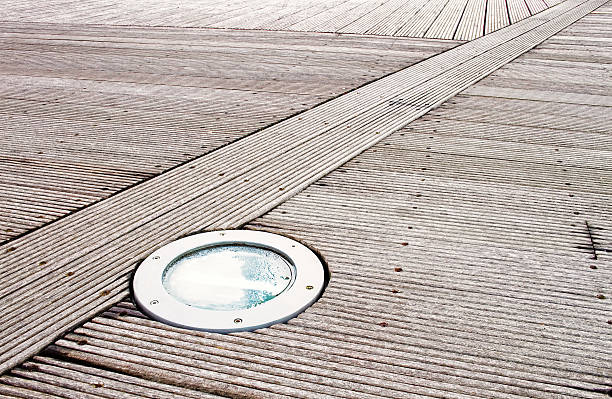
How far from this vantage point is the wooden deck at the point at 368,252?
2375 mm

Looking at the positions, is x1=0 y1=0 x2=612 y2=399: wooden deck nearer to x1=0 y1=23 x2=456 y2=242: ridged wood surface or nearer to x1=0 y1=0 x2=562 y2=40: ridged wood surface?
x1=0 y1=23 x2=456 y2=242: ridged wood surface

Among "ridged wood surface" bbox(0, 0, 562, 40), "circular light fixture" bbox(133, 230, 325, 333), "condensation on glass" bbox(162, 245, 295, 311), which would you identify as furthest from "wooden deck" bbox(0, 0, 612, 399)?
"ridged wood surface" bbox(0, 0, 562, 40)

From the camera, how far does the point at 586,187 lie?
13.7 ft

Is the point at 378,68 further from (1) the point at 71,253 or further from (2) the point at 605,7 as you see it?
(2) the point at 605,7

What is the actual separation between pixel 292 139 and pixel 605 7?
11.1m

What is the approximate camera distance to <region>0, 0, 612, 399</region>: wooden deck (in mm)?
2375

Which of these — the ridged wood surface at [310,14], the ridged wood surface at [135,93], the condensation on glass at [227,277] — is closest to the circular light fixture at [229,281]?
the condensation on glass at [227,277]

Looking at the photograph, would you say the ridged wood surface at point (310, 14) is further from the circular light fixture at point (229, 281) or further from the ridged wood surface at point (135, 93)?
the circular light fixture at point (229, 281)

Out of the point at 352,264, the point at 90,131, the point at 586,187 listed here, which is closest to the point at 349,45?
the point at 90,131

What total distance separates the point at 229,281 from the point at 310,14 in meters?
10.1

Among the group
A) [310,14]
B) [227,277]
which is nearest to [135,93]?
[227,277]

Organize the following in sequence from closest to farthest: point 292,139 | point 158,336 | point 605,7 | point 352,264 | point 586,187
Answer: point 158,336 < point 352,264 < point 586,187 < point 292,139 < point 605,7

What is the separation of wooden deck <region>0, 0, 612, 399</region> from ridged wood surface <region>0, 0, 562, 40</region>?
15.2ft

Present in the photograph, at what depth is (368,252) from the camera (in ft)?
10.8
